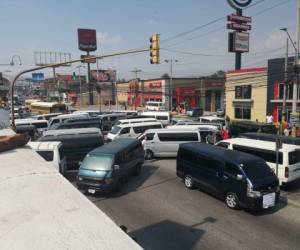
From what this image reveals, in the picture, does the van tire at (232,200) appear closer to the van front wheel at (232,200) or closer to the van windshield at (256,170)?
the van front wheel at (232,200)

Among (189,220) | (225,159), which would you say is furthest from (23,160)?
(225,159)

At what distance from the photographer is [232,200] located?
12.5 meters

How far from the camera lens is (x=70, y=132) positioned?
885 inches

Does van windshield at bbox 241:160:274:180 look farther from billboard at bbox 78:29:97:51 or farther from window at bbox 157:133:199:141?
billboard at bbox 78:29:97:51

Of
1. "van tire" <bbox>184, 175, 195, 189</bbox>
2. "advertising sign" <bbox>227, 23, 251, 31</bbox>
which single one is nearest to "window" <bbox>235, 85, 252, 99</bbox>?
"advertising sign" <bbox>227, 23, 251, 31</bbox>

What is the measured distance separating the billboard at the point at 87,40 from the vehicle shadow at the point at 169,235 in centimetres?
9006

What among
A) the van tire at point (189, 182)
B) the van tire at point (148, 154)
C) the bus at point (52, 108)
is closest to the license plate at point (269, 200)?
the van tire at point (189, 182)

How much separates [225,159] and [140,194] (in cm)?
446

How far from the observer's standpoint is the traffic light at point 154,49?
14867 millimetres

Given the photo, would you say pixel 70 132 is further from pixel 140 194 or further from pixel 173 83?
Answer: pixel 173 83

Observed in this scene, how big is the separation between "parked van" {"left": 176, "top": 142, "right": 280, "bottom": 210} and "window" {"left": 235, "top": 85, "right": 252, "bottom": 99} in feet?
99.3

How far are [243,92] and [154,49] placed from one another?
31377mm

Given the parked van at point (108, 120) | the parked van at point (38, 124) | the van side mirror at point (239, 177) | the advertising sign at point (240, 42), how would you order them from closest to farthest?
the van side mirror at point (239, 177), the parked van at point (38, 124), the parked van at point (108, 120), the advertising sign at point (240, 42)

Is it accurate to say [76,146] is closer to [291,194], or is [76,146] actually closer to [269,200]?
[269,200]
